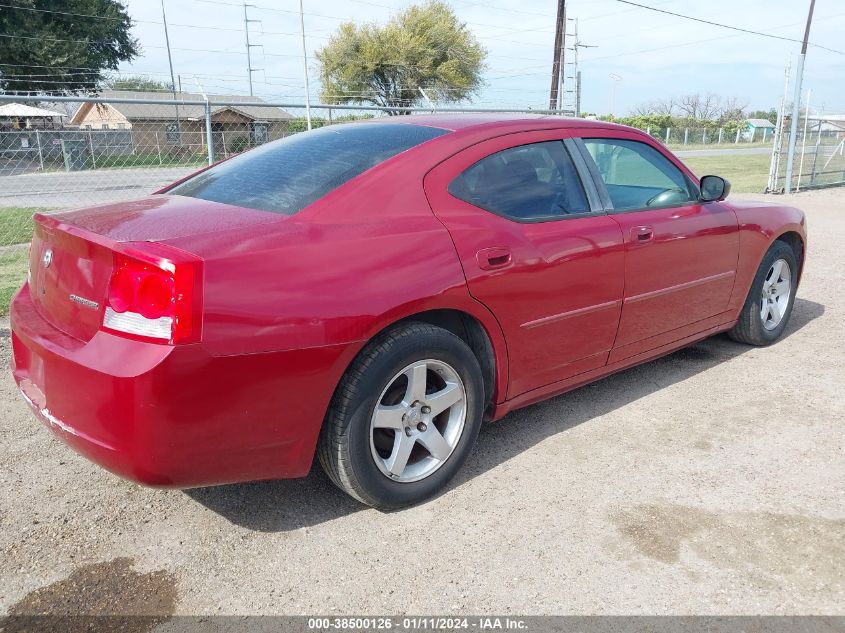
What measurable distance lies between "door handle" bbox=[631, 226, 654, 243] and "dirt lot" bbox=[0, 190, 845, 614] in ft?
3.07

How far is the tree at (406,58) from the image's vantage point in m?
49.3

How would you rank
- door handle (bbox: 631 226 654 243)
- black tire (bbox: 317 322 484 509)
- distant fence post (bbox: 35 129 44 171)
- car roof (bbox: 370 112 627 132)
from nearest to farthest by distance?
black tire (bbox: 317 322 484 509), car roof (bbox: 370 112 627 132), door handle (bbox: 631 226 654 243), distant fence post (bbox: 35 129 44 171)

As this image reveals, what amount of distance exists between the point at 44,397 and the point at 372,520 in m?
1.29

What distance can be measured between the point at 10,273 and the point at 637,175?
5.91 meters

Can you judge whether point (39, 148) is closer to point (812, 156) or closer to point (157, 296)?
point (157, 296)

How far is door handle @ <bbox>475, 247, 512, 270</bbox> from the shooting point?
2.92m

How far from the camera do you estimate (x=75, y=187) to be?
13734 millimetres

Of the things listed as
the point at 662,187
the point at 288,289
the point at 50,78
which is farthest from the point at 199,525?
the point at 50,78

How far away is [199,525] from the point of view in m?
2.79

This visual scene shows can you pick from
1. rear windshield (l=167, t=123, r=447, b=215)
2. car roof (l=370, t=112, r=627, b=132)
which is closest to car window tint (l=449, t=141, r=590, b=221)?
car roof (l=370, t=112, r=627, b=132)

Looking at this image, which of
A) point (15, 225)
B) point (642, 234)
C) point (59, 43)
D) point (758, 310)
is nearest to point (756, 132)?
point (59, 43)

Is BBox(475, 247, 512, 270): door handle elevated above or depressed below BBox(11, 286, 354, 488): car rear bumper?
above

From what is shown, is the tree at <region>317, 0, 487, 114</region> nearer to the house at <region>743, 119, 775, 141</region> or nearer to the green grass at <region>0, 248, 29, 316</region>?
the house at <region>743, 119, 775, 141</region>

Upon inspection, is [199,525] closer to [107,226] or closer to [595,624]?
[107,226]
